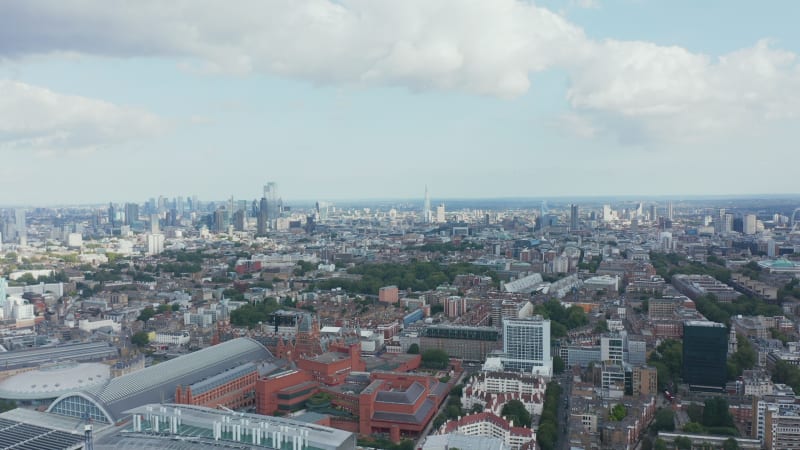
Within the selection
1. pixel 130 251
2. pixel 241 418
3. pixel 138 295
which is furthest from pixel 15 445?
pixel 130 251

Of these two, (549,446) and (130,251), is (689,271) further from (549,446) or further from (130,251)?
(130,251)

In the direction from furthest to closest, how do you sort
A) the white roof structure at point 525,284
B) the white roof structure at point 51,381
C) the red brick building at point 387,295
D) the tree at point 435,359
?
the white roof structure at point 525,284 < the red brick building at point 387,295 < the tree at point 435,359 < the white roof structure at point 51,381

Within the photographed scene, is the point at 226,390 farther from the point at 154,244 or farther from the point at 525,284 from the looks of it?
the point at 154,244

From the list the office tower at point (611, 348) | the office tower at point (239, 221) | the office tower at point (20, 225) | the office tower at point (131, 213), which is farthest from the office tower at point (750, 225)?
the office tower at point (131, 213)

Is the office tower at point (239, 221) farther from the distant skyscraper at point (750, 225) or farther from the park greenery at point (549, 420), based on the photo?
the park greenery at point (549, 420)

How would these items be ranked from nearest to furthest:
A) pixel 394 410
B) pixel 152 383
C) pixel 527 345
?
pixel 394 410, pixel 152 383, pixel 527 345

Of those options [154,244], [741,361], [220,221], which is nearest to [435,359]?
[741,361]
